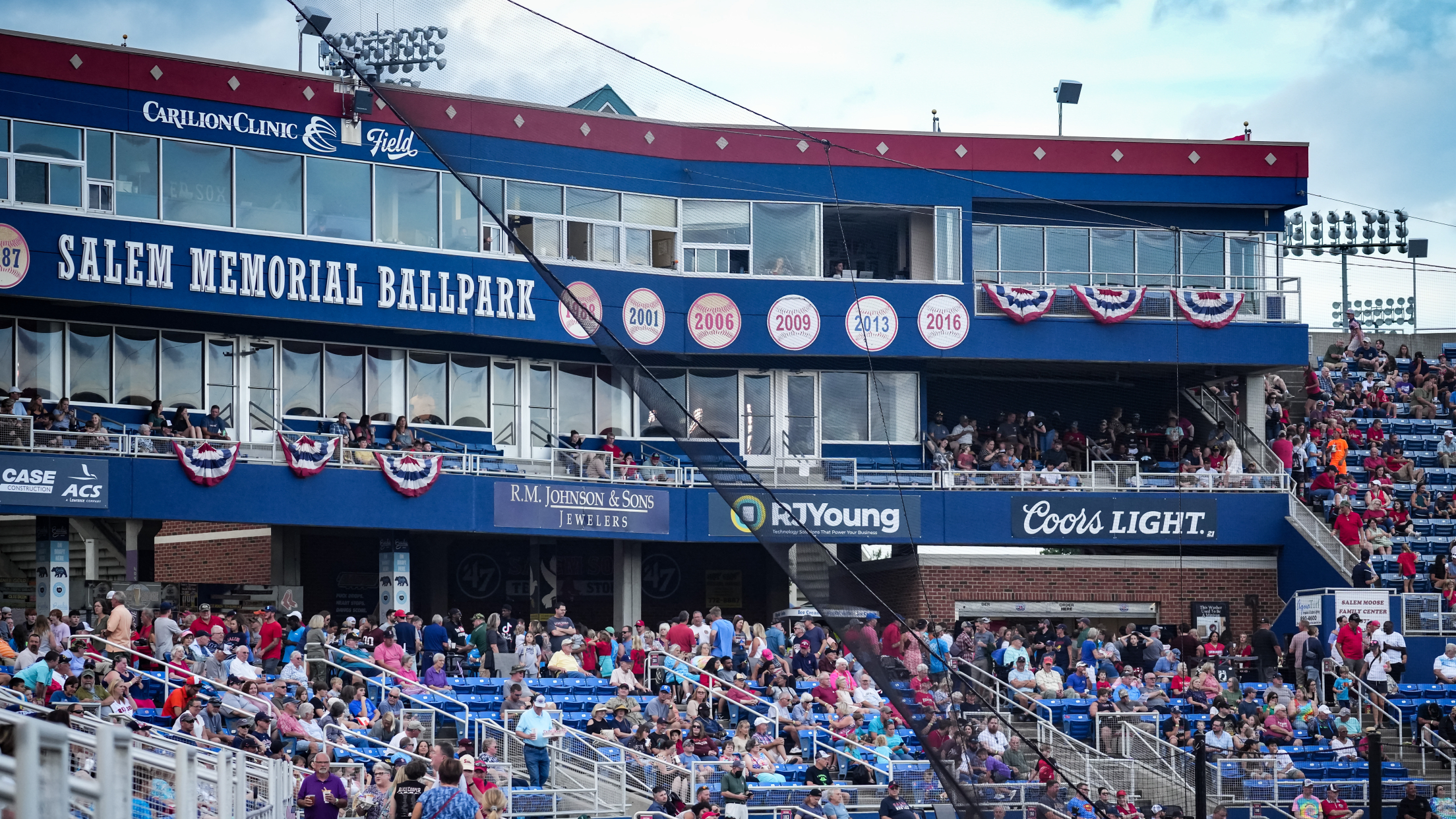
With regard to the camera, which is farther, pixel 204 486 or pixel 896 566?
pixel 896 566

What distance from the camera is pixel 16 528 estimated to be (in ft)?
97.9

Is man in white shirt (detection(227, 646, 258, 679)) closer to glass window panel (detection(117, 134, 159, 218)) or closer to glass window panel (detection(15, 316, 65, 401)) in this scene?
glass window panel (detection(15, 316, 65, 401))

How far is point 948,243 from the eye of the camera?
31891 mm

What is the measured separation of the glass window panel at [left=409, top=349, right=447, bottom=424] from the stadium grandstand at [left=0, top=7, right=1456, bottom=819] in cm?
8

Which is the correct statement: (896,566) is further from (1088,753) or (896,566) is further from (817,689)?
(1088,753)

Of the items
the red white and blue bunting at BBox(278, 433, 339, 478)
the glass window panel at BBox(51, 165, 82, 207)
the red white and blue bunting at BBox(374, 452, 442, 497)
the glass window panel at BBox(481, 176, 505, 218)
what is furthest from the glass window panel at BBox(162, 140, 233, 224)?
the glass window panel at BBox(481, 176, 505, 218)

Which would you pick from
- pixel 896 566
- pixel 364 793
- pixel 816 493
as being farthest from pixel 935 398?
pixel 816 493

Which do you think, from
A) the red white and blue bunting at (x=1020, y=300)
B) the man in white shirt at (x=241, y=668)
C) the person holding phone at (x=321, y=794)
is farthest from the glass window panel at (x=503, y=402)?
the person holding phone at (x=321, y=794)

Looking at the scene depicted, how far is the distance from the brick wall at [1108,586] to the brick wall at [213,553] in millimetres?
11650

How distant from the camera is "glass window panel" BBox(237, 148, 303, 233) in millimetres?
27531

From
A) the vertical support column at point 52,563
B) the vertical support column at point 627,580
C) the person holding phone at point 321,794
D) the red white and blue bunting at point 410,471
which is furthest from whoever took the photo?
the vertical support column at point 627,580

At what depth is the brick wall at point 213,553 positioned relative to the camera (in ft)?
97.4

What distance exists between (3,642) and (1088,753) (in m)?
11.9

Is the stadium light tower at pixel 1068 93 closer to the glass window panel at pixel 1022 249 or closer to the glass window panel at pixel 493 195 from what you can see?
the glass window panel at pixel 1022 249
